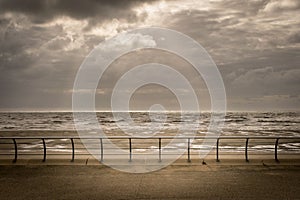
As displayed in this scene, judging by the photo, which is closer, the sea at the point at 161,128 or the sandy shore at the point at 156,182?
the sandy shore at the point at 156,182

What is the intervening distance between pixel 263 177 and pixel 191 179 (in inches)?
87.7

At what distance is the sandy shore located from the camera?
8.66 metres

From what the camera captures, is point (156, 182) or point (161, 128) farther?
point (161, 128)

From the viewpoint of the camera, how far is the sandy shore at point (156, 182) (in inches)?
341

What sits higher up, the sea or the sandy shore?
the sandy shore

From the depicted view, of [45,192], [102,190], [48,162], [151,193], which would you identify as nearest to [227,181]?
[151,193]

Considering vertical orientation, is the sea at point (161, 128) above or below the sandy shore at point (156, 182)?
below

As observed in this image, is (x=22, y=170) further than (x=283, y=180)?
Yes

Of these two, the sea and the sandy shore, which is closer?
the sandy shore

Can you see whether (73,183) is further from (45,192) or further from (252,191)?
(252,191)

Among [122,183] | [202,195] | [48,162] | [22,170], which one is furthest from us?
[48,162]

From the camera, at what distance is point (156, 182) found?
10.1 meters

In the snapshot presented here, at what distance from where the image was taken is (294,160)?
13211mm

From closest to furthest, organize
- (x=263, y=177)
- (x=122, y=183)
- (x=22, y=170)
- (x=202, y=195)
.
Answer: (x=202, y=195) → (x=122, y=183) → (x=263, y=177) → (x=22, y=170)
